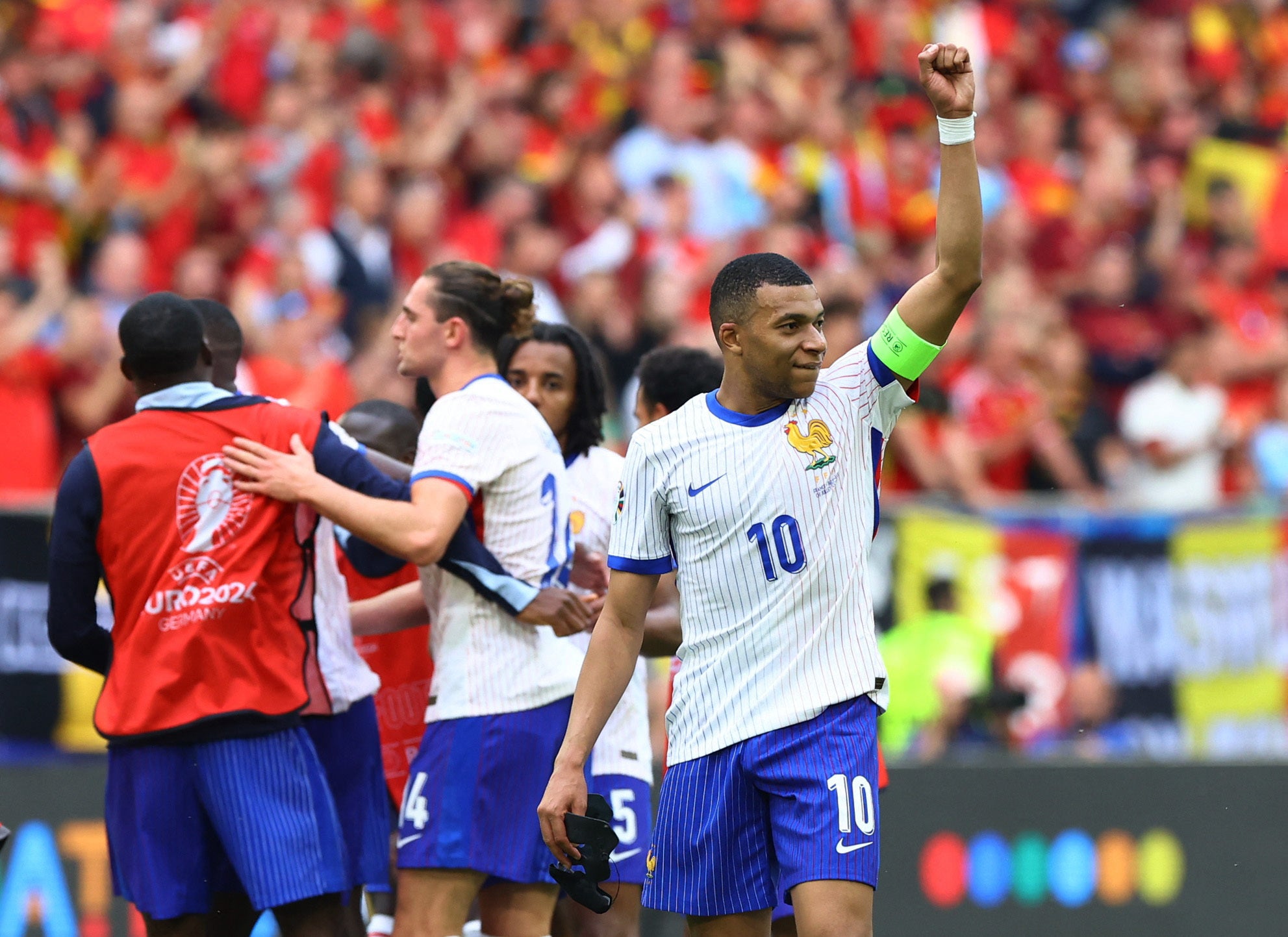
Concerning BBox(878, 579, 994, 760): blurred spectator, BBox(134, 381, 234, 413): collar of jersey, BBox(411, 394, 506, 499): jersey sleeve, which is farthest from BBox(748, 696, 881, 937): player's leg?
BBox(878, 579, 994, 760): blurred spectator

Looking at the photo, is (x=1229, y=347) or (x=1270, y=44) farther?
(x=1270, y=44)

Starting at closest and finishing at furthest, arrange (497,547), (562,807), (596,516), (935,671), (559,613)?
1. (562,807)
2. (559,613)
3. (497,547)
4. (596,516)
5. (935,671)

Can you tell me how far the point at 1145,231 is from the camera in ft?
49.3

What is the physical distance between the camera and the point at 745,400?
496cm

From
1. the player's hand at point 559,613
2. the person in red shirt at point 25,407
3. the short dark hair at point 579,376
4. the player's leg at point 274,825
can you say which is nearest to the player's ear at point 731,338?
the player's hand at point 559,613

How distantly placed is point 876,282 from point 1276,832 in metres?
5.57

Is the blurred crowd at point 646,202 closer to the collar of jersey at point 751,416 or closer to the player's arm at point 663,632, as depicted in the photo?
the player's arm at point 663,632

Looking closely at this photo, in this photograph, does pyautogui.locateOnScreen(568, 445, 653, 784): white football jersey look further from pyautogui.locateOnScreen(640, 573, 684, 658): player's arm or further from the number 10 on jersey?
the number 10 on jersey

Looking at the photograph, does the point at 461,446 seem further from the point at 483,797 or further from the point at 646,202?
the point at 646,202

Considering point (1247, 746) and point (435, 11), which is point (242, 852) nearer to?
point (1247, 746)

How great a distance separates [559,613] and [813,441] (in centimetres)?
122

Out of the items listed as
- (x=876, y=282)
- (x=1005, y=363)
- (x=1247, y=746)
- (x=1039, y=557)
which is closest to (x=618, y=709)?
(x=1039, y=557)

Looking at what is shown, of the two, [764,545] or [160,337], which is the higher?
[160,337]

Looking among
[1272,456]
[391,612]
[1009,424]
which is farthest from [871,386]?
[1272,456]
